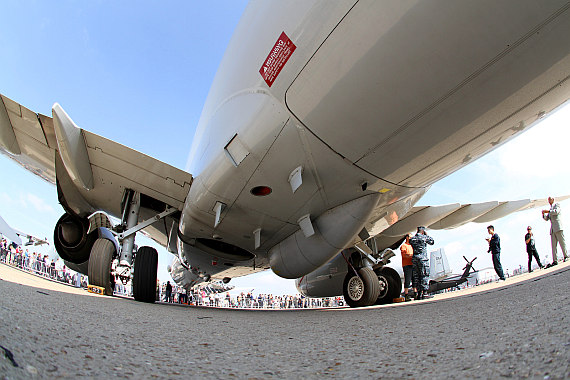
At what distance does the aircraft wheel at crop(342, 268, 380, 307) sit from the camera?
197 inches

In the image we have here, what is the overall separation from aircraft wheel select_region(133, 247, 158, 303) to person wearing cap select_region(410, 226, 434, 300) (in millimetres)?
4300

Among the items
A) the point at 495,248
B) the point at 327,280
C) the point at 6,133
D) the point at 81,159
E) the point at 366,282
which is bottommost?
the point at 366,282

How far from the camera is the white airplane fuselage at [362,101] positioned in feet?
4.86

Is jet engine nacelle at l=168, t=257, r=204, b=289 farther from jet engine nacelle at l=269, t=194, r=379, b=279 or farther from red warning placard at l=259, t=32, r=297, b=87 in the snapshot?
red warning placard at l=259, t=32, r=297, b=87

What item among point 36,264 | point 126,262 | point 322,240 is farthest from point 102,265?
point 36,264

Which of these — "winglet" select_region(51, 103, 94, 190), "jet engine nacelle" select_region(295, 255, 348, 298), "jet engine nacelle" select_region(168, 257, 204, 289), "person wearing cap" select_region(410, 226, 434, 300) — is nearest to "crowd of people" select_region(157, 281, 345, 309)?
"jet engine nacelle" select_region(168, 257, 204, 289)

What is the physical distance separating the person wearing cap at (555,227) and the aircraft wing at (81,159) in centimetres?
722

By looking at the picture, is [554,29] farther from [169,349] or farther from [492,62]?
[169,349]

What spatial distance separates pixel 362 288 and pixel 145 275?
351 centimetres

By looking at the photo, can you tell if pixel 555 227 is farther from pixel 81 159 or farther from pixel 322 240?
pixel 81 159

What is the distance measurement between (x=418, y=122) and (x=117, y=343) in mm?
2069

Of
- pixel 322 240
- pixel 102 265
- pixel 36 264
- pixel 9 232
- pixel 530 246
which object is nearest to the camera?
pixel 322 240

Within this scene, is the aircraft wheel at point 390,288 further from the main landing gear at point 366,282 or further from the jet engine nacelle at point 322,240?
the jet engine nacelle at point 322,240

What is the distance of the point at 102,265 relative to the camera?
4.30 metres
